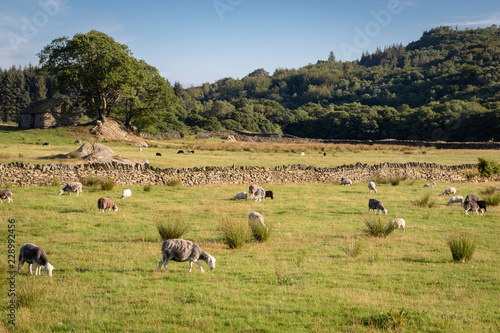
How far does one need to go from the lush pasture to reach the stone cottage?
41.7 metres

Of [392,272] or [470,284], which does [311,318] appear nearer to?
[392,272]

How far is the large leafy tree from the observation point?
47.6 metres

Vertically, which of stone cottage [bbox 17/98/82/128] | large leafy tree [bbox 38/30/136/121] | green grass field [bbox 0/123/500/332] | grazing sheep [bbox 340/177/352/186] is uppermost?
large leafy tree [bbox 38/30/136/121]

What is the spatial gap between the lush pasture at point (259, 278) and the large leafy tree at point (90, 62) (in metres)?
36.4

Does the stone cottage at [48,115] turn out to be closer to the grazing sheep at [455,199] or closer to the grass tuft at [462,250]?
the grazing sheep at [455,199]

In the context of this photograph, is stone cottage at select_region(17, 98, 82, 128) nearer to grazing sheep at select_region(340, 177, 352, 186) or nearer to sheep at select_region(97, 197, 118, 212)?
grazing sheep at select_region(340, 177, 352, 186)

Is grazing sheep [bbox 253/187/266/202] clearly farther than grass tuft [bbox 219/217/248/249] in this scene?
Yes

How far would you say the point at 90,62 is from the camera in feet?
161

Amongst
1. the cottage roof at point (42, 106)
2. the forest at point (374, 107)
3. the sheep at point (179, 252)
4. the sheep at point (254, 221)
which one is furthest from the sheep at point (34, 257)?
the cottage roof at point (42, 106)

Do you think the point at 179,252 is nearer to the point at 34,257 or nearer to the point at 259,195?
the point at 34,257

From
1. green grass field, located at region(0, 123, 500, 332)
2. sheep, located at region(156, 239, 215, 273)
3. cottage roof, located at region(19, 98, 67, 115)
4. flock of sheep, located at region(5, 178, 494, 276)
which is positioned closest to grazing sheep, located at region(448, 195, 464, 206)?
flock of sheep, located at region(5, 178, 494, 276)

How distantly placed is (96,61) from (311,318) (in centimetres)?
4976

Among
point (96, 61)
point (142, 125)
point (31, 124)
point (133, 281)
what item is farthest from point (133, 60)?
point (133, 281)

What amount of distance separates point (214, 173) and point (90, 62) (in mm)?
33862
